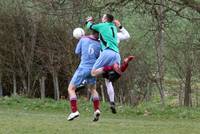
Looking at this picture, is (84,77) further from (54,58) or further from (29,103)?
(54,58)

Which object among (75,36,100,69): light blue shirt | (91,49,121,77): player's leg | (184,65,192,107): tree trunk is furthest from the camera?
(184,65,192,107): tree trunk

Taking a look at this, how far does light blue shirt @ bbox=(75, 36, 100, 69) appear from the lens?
38.0 ft

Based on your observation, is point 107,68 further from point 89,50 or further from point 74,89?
point 74,89

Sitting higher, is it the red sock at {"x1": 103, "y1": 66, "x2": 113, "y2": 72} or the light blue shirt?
the light blue shirt

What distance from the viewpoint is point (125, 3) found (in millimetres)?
17516

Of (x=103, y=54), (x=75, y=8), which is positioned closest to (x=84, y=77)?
(x=103, y=54)

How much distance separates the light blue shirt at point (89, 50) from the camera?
1158 centimetres

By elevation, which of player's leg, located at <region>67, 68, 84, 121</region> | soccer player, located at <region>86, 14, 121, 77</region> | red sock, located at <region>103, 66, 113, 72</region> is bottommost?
player's leg, located at <region>67, 68, 84, 121</region>

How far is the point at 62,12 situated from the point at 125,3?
2050mm

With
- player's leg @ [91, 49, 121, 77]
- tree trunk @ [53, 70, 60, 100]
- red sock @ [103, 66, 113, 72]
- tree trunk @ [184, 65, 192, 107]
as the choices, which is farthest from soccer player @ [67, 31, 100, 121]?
tree trunk @ [184, 65, 192, 107]

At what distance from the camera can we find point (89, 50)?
38.0 ft

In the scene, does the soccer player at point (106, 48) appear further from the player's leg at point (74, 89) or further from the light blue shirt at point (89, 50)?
the player's leg at point (74, 89)

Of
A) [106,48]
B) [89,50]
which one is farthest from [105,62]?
[89,50]

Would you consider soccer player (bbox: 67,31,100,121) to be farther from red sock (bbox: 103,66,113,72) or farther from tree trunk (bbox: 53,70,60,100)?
tree trunk (bbox: 53,70,60,100)
